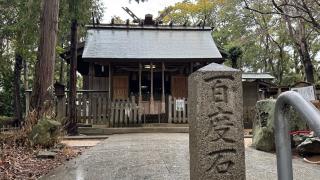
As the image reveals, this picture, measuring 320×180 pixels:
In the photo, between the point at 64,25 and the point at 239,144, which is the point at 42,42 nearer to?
the point at 64,25

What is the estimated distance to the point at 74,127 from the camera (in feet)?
48.1

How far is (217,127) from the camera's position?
450 centimetres

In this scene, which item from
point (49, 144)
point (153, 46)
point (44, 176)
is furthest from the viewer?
point (153, 46)

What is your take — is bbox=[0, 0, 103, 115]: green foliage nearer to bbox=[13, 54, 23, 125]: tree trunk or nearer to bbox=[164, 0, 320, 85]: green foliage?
bbox=[13, 54, 23, 125]: tree trunk

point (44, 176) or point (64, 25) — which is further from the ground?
point (64, 25)

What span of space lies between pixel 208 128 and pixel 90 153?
4.82 m

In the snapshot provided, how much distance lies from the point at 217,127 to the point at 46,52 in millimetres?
7998

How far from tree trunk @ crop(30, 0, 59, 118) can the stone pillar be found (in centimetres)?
722

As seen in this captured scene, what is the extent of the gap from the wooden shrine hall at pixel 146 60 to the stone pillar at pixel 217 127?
473 inches

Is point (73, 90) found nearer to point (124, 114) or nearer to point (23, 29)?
point (124, 114)

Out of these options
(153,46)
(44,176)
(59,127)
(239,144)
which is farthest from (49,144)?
(153,46)

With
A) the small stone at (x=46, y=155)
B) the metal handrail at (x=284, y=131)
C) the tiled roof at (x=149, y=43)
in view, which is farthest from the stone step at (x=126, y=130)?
the metal handrail at (x=284, y=131)

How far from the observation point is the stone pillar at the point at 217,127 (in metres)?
4.49

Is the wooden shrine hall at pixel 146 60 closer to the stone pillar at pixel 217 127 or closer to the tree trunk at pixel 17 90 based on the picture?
the tree trunk at pixel 17 90
